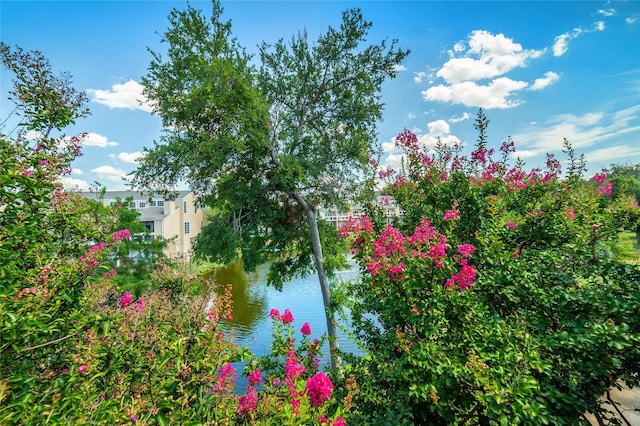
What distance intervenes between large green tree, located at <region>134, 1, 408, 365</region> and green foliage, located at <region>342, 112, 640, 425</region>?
4.06m

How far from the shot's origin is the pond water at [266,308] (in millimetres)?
10938

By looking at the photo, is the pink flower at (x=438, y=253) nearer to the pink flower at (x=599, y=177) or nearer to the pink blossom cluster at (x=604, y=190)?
the pink blossom cluster at (x=604, y=190)

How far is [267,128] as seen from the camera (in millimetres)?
7469

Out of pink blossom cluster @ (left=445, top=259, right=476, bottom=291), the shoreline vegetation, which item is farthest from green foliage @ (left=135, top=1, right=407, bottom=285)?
pink blossom cluster @ (left=445, top=259, right=476, bottom=291)

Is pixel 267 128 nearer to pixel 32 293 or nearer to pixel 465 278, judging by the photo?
pixel 465 278

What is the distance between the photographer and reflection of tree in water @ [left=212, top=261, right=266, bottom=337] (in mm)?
12980

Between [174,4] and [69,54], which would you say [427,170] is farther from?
[174,4]

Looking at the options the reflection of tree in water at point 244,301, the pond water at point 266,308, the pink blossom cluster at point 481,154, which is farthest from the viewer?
the reflection of tree in water at point 244,301

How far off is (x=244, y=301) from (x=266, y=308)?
214cm

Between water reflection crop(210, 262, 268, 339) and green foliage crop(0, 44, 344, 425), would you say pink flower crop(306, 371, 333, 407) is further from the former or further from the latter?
water reflection crop(210, 262, 268, 339)

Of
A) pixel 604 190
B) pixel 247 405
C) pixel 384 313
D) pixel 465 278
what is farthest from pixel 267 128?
pixel 604 190

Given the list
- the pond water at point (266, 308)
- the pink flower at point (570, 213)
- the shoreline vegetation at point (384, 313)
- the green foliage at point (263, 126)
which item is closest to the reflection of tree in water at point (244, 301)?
the pond water at point (266, 308)

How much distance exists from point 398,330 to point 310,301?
13406 mm

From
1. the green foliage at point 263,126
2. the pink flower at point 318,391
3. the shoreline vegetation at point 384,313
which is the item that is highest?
the green foliage at point 263,126
